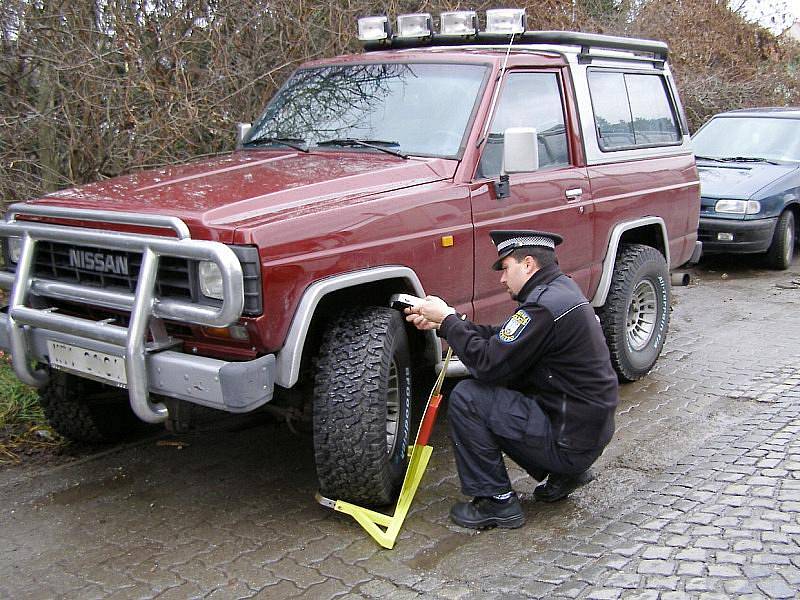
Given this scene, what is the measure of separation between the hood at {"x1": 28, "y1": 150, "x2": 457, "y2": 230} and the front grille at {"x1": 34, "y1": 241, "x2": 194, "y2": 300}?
7.7 inches

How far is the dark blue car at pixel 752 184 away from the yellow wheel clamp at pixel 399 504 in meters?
6.27

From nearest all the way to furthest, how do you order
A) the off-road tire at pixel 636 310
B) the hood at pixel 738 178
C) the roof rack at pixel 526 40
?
the roof rack at pixel 526 40
the off-road tire at pixel 636 310
the hood at pixel 738 178

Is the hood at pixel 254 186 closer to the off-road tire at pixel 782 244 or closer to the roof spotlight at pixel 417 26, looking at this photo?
the roof spotlight at pixel 417 26

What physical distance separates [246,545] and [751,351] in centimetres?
450

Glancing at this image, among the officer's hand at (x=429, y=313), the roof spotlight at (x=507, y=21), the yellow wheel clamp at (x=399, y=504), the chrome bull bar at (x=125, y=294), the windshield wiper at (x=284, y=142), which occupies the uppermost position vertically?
the roof spotlight at (x=507, y=21)

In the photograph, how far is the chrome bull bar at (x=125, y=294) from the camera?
326cm

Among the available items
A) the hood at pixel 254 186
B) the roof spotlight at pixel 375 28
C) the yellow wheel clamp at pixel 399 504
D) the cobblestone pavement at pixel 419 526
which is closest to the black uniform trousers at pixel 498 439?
the yellow wheel clamp at pixel 399 504

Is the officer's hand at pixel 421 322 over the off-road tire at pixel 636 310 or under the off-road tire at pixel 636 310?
over

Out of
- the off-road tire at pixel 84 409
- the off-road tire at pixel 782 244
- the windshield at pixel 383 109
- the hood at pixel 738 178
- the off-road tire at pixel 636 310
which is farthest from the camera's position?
the off-road tire at pixel 782 244

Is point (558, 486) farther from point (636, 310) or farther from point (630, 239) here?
point (630, 239)

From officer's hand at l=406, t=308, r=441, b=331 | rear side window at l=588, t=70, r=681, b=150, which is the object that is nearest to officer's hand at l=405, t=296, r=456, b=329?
officer's hand at l=406, t=308, r=441, b=331

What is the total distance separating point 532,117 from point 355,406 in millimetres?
2274

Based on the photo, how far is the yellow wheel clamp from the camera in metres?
3.73

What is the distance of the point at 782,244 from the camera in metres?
9.62
